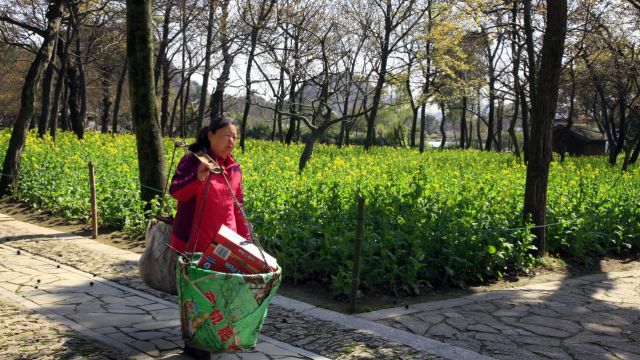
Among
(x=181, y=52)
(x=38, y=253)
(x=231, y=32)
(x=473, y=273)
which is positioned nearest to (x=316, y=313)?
(x=473, y=273)

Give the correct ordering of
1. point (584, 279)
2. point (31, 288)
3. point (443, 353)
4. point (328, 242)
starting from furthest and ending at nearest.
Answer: point (584, 279) < point (328, 242) < point (31, 288) < point (443, 353)

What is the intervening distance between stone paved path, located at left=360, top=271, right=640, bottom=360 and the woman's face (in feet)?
7.44

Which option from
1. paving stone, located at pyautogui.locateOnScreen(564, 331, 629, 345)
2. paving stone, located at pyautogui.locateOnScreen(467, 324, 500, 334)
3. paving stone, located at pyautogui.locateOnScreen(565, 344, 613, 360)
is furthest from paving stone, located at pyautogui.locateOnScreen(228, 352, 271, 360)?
paving stone, located at pyautogui.locateOnScreen(564, 331, 629, 345)

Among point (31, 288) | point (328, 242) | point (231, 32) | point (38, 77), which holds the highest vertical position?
point (231, 32)

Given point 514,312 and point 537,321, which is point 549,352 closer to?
point 537,321

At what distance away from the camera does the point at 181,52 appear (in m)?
33.7

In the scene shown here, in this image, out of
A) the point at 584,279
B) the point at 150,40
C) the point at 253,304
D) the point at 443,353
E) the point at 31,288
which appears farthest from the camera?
the point at 150,40

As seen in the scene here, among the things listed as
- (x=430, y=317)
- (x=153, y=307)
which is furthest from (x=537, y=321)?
(x=153, y=307)

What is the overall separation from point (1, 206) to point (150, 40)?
17.6 feet

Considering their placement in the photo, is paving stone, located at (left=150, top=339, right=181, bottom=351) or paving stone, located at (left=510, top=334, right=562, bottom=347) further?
paving stone, located at (left=510, top=334, right=562, bottom=347)

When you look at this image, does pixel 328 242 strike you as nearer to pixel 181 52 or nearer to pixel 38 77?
pixel 38 77

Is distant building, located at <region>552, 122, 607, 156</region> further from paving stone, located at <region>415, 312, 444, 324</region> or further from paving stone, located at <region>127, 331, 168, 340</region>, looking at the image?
paving stone, located at <region>127, 331, 168, 340</region>

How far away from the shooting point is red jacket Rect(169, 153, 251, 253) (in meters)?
4.37

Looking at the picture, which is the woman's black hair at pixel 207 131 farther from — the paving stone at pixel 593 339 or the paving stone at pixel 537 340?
the paving stone at pixel 593 339
